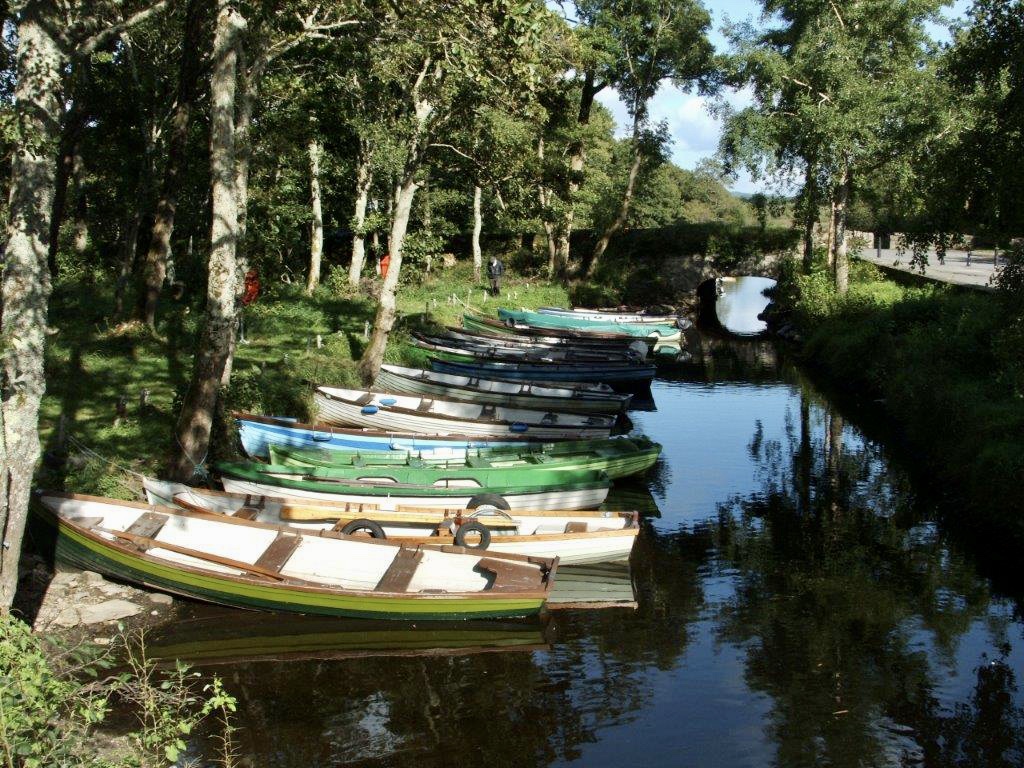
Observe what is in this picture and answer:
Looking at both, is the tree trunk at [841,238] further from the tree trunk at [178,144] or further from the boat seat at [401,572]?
the boat seat at [401,572]

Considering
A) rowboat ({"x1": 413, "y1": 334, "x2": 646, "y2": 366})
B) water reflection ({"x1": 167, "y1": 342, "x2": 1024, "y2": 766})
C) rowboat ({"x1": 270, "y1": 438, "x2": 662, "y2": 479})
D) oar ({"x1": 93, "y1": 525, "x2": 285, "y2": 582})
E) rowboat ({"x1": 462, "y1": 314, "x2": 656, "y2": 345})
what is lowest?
water reflection ({"x1": 167, "y1": 342, "x2": 1024, "y2": 766})

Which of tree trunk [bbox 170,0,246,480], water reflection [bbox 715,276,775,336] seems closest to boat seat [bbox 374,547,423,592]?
tree trunk [bbox 170,0,246,480]

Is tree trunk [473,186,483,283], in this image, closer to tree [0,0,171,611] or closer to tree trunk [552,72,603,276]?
tree trunk [552,72,603,276]

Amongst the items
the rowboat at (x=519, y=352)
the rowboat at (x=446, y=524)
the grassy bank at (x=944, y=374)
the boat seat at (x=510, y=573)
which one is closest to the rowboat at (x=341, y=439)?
the rowboat at (x=446, y=524)

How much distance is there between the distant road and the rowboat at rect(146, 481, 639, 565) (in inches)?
730

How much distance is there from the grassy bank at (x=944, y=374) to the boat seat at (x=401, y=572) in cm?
1040

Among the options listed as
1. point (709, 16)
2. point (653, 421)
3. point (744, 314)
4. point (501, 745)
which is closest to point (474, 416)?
point (653, 421)

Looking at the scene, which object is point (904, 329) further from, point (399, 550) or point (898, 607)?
point (399, 550)

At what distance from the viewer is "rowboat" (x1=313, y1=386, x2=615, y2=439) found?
795 inches

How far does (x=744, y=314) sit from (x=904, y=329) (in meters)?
34.4

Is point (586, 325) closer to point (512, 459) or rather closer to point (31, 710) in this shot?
point (512, 459)

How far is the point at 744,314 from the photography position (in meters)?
62.5

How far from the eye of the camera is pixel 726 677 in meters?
11.7

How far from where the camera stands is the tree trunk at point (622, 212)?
47625mm
